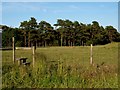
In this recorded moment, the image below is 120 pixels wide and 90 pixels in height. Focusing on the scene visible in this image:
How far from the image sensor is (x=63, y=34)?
278ft

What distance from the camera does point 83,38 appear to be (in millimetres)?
87250

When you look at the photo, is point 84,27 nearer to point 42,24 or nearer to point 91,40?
point 91,40

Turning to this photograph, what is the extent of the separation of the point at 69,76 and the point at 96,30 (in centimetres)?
8222

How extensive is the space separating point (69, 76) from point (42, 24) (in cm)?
7874

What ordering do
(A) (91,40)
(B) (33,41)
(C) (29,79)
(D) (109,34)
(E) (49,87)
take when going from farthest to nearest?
(D) (109,34) → (A) (91,40) → (B) (33,41) → (C) (29,79) → (E) (49,87)

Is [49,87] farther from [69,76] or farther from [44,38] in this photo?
[44,38]

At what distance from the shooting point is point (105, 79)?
7.84m

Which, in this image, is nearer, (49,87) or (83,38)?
(49,87)

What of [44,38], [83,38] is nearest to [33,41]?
[44,38]

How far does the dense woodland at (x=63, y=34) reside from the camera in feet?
265

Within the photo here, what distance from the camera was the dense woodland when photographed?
80625 millimetres

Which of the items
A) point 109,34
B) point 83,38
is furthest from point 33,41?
point 109,34

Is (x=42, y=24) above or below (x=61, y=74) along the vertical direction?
above

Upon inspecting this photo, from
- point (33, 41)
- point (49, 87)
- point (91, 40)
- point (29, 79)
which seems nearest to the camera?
point (49, 87)
